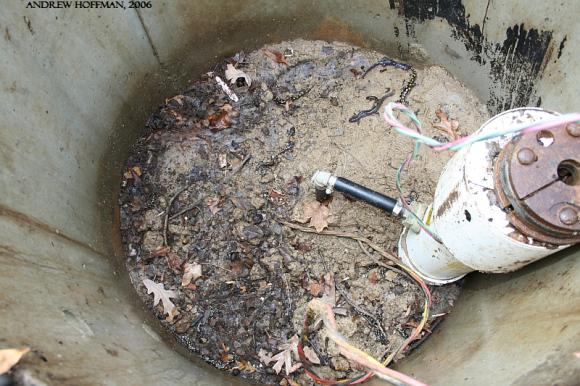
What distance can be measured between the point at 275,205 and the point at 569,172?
1468 mm

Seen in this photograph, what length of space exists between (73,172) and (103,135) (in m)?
0.32

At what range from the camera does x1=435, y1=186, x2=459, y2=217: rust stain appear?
1.69 m

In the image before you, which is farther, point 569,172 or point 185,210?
point 185,210

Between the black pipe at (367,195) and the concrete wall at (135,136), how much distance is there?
57 cm

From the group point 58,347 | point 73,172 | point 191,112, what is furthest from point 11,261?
point 191,112

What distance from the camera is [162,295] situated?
2504 millimetres

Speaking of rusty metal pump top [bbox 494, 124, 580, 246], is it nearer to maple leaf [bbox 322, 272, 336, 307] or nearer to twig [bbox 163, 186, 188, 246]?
maple leaf [bbox 322, 272, 336, 307]

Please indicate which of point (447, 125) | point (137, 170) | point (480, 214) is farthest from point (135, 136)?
point (480, 214)

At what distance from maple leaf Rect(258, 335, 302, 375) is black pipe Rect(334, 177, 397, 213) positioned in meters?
0.76

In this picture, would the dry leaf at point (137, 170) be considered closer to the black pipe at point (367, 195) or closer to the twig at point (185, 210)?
the twig at point (185, 210)

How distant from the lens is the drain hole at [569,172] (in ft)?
4.87

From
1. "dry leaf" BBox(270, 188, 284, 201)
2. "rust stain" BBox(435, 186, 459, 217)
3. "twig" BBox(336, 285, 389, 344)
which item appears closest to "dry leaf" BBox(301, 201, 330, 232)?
"dry leaf" BBox(270, 188, 284, 201)

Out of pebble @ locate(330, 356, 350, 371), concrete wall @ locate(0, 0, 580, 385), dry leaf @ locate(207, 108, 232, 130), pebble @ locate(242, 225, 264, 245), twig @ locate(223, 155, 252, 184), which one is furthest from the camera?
dry leaf @ locate(207, 108, 232, 130)

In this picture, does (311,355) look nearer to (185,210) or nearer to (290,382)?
(290,382)
